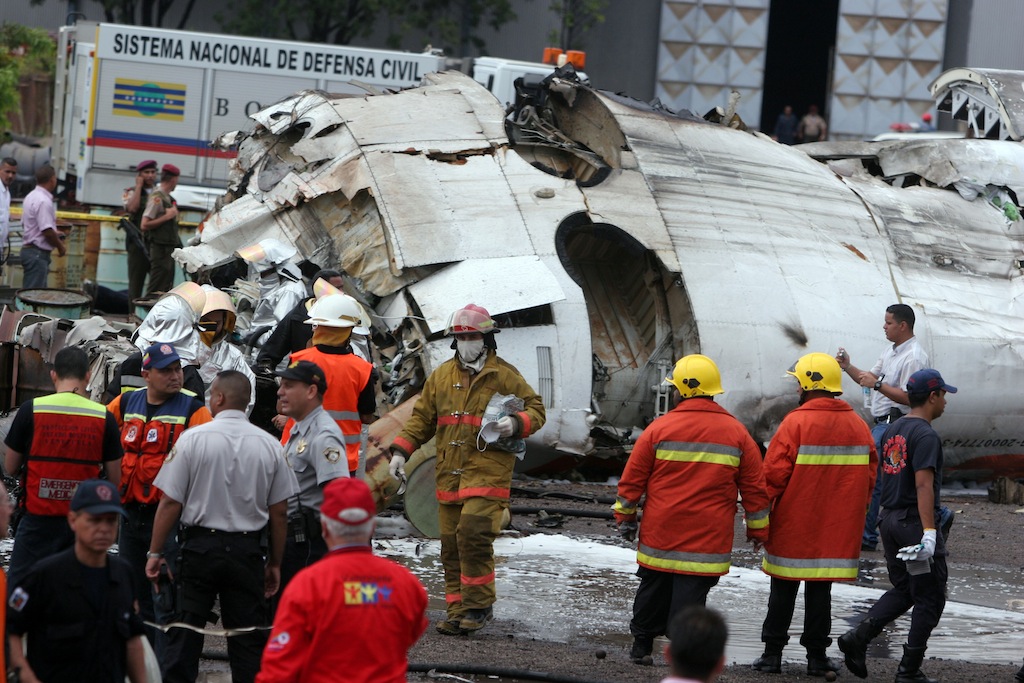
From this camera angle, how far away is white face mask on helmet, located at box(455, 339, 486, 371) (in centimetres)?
746

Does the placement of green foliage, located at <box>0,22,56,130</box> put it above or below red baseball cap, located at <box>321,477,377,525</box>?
above

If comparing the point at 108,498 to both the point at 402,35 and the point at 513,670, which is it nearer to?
the point at 513,670

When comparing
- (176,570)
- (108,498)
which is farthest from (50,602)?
(176,570)

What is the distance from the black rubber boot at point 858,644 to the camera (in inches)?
267

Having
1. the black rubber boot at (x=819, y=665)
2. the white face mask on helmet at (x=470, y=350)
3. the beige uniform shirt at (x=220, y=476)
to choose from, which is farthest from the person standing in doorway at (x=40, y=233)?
the black rubber boot at (x=819, y=665)

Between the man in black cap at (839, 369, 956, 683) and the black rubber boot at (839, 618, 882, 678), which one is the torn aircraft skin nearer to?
the man in black cap at (839, 369, 956, 683)

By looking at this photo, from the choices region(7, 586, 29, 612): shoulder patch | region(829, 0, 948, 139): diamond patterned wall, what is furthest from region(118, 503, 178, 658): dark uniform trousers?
region(829, 0, 948, 139): diamond patterned wall

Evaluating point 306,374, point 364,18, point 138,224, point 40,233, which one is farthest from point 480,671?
point 364,18

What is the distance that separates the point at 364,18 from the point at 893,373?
21293mm

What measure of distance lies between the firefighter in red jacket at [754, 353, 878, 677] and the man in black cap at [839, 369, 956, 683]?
0.15 meters

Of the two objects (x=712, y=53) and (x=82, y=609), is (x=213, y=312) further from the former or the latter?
(x=712, y=53)

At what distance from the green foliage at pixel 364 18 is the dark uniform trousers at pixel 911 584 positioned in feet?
76.4

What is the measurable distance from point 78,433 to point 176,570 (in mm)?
903

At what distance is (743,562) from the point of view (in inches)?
377
